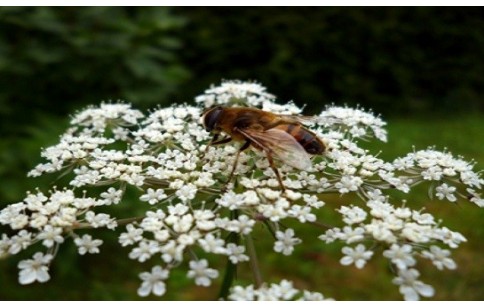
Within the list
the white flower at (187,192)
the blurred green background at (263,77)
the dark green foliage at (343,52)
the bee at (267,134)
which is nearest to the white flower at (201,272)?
the white flower at (187,192)

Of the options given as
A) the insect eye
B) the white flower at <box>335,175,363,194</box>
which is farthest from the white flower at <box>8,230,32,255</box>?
the white flower at <box>335,175,363,194</box>

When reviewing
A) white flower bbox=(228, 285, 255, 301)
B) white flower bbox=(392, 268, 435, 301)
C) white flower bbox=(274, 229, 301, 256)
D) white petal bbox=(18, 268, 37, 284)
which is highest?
white flower bbox=(274, 229, 301, 256)

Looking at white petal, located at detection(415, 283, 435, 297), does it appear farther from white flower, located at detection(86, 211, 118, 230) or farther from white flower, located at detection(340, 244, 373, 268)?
white flower, located at detection(86, 211, 118, 230)

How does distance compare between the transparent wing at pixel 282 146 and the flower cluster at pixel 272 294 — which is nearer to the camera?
the flower cluster at pixel 272 294

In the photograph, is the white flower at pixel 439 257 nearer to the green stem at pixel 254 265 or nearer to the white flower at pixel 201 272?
the green stem at pixel 254 265

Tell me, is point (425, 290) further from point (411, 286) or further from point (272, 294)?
point (272, 294)

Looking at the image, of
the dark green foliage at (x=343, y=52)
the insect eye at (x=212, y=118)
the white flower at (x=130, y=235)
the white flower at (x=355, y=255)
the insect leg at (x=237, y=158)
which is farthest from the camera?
the dark green foliage at (x=343, y=52)

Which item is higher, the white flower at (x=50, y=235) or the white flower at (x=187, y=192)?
the white flower at (x=187, y=192)
